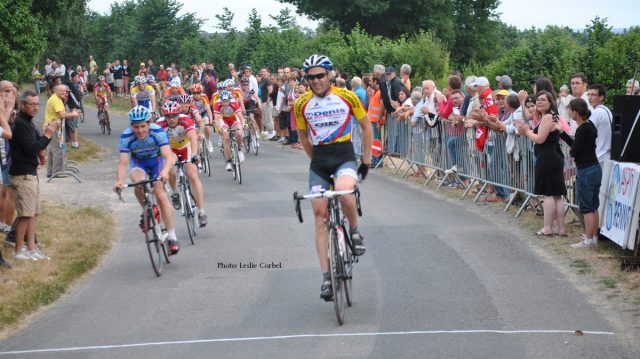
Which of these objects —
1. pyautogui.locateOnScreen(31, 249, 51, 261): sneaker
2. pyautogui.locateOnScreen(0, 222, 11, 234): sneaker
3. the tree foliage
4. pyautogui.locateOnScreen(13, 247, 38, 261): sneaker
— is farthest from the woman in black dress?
the tree foliage

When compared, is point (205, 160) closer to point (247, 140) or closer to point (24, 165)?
point (247, 140)

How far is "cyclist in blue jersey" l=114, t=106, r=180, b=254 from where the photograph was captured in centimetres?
1238

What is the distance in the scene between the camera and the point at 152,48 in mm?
65938

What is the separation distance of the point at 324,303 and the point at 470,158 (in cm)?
816

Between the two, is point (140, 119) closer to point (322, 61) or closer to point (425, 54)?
point (322, 61)

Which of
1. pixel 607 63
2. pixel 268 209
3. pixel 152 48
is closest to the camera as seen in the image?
pixel 268 209

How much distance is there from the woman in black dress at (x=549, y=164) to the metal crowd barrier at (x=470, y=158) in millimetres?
552

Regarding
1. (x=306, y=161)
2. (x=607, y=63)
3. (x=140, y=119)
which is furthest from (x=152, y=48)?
(x=140, y=119)

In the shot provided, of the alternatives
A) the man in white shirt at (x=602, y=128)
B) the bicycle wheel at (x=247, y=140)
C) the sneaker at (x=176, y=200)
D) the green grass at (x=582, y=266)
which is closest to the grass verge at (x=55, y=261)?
the sneaker at (x=176, y=200)

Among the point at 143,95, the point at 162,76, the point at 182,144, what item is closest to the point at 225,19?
the point at 162,76

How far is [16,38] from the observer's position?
25516 mm

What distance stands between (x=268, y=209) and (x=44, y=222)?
142 inches

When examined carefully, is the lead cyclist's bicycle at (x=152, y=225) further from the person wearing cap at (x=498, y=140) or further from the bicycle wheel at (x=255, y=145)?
the bicycle wheel at (x=255, y=145)

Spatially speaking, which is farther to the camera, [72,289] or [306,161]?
[306,161]
